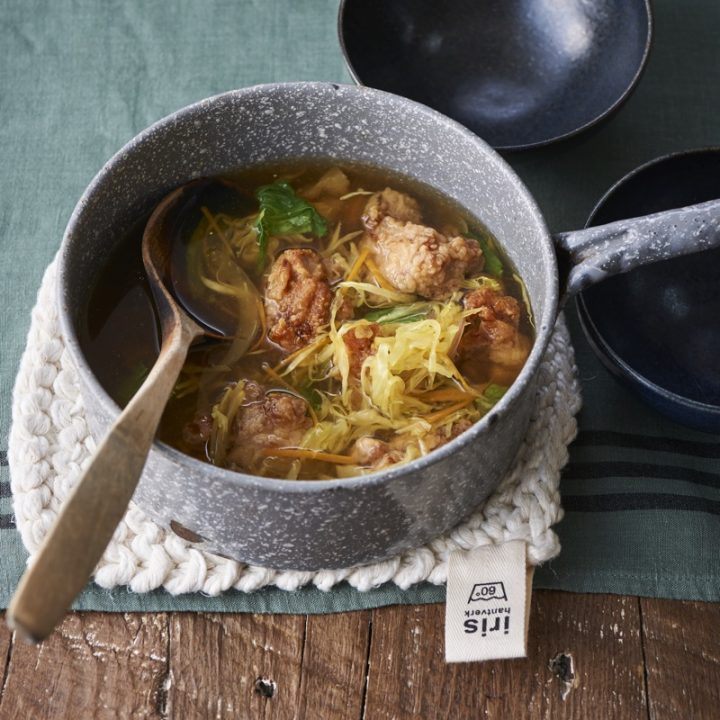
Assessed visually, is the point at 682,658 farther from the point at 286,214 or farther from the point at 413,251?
the point at 286,214

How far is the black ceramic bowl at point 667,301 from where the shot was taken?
8.04 feet

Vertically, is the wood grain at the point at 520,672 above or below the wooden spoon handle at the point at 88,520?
below

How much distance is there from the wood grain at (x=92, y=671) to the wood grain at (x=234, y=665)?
1.5 inches

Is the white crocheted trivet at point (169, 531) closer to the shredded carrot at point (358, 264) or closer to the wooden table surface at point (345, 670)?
the wooden table surface at point (345, 670)

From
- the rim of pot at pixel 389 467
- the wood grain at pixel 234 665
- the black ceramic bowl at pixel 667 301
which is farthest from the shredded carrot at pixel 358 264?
the wood grain at pixel 234 665

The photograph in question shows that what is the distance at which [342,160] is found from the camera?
235 cm

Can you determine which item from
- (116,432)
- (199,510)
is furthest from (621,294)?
(116,432)

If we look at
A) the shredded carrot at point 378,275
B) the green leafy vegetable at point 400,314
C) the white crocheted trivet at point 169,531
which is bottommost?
the white crocheted trivet at point 169,531

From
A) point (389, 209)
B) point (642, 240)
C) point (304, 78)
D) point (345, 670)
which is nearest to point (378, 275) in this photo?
point (389, 209)

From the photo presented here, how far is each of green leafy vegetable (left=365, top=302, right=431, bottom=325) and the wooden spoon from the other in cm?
42

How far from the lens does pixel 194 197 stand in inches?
89.4

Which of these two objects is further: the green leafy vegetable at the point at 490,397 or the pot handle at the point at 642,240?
the green leafy vegetable at the point at 490,397

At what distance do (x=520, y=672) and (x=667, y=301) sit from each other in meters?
1.00

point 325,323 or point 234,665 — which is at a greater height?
point 325,323
